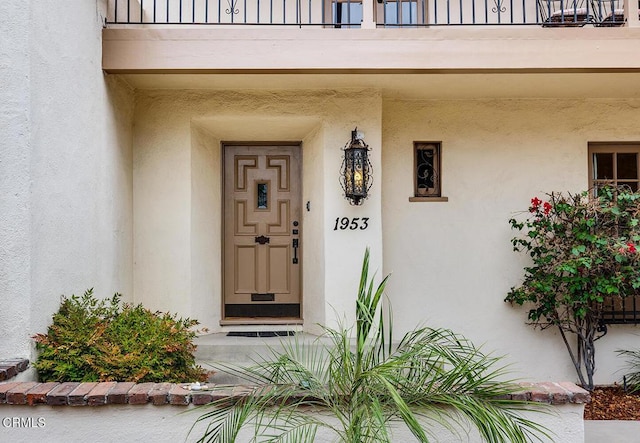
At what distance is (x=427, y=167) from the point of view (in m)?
6.18

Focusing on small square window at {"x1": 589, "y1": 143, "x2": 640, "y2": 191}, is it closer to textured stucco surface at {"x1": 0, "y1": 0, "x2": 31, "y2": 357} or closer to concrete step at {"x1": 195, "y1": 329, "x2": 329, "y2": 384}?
concrete step at {"x1": 195, "y1": 329, "x2": 329, "y2": 384}

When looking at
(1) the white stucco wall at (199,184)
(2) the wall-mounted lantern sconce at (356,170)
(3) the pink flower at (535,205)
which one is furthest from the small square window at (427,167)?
(3) the pink flower at (535,205)

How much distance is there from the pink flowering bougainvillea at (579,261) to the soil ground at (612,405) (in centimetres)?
21

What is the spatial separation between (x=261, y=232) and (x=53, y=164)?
2.79m

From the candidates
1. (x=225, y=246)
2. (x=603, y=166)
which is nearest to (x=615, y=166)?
(x=603, y=166)

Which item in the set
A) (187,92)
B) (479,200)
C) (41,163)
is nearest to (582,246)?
(479,200)

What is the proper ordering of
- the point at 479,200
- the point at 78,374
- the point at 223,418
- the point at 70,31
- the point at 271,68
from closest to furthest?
the point at 223,418, the point at 78,374, the point at 70,31, the point at 271,68, the point at 479,200

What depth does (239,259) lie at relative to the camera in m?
6.43

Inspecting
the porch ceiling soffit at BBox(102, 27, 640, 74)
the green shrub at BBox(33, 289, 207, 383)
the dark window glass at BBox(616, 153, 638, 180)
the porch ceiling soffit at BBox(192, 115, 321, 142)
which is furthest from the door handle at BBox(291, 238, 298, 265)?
the dark window glass at BBox(616, 153, 638, 180)

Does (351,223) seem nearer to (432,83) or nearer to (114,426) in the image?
(432,83)

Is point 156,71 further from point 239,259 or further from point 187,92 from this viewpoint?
point 239,259

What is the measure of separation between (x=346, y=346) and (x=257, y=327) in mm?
3465

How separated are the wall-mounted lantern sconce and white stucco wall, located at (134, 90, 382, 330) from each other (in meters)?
0.10

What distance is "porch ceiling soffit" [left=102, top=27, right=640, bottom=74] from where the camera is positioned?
16.3 ft
